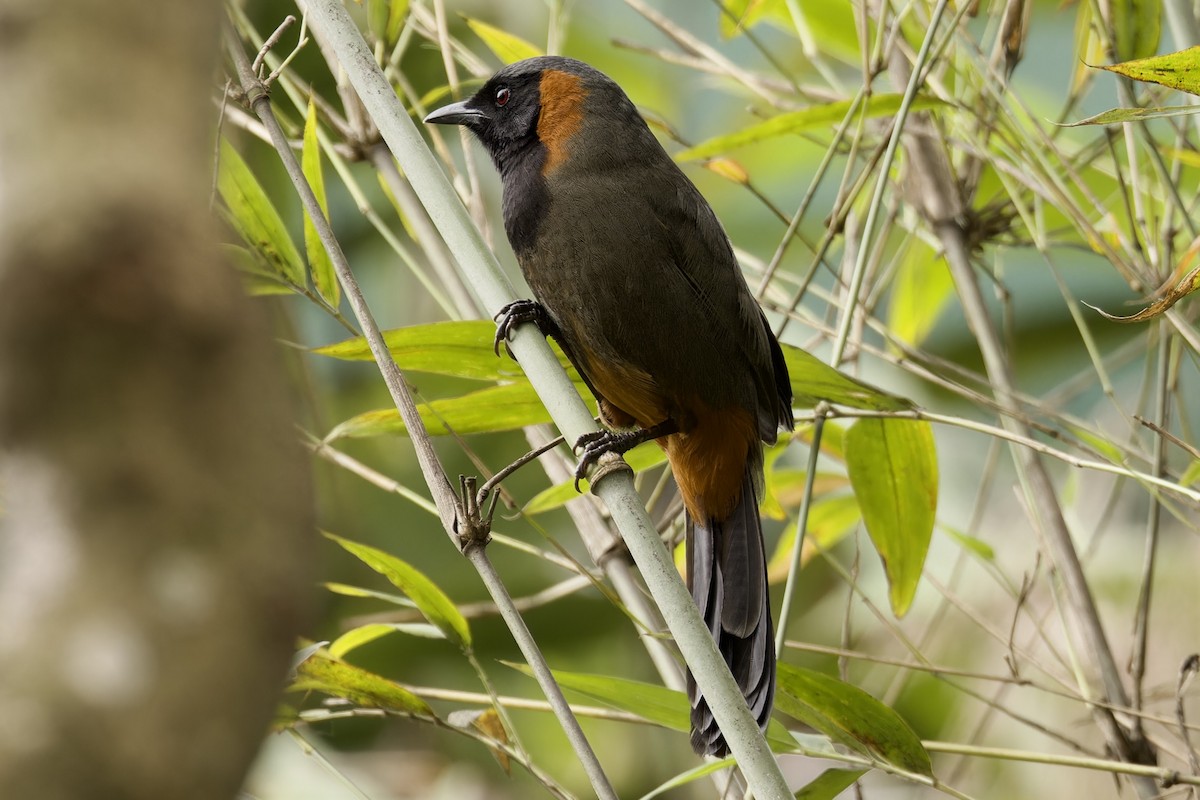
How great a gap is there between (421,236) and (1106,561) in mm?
2570

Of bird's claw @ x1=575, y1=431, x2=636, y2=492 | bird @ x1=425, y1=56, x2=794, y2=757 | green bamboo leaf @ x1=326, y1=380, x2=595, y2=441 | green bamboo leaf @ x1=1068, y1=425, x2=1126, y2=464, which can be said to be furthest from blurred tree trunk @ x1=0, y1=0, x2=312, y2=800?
green bamboo leaf @ x1=1068, y1=425, x2=1126, y2=464

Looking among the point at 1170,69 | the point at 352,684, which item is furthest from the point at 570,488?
the point at 1170,69

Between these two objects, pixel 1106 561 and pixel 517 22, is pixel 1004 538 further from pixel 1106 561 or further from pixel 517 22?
pixel 517 22

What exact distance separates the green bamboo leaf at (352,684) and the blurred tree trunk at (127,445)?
110cm

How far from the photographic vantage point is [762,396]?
2082mm

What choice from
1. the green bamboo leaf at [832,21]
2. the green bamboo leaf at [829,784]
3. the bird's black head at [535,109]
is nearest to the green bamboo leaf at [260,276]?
the bird's black head at [535,109]

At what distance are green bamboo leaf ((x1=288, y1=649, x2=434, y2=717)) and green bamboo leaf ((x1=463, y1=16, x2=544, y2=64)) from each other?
4.16 feet

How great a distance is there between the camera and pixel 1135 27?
6.03 feet

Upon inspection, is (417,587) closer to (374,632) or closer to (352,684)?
(352,684)

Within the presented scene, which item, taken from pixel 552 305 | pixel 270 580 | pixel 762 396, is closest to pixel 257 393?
pixel 270 580

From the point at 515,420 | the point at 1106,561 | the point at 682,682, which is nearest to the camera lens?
the point at 682,682

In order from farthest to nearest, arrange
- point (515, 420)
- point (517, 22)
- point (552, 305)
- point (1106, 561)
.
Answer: point (517, 22), point (1106, 561), point (552, 305), point (515, 420)

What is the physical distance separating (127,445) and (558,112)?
1846mm

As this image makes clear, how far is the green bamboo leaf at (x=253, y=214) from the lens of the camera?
1.54 metres
